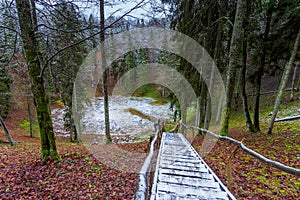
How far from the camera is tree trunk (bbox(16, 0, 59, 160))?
400cm

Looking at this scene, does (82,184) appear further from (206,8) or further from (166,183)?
(206,8)

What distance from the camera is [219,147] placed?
635 centimetres

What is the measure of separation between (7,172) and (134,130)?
584 inches

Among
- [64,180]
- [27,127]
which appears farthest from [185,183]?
[27,127]

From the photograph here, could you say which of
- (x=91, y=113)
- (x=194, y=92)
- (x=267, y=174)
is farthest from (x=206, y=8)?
(x=91, y=113)

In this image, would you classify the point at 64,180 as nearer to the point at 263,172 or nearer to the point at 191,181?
the point at 191,181

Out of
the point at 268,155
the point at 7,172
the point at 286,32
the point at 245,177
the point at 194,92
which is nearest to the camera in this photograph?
the point at 245,177

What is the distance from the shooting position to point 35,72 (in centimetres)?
438

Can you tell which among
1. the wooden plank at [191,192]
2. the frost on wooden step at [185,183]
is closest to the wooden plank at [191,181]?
the frost on wooden step at [185,183]

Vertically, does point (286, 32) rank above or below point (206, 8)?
below

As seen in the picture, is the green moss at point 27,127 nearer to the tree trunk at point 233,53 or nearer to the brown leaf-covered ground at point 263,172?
the tree trunk at point 233,53

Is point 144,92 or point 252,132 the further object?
point 144,92

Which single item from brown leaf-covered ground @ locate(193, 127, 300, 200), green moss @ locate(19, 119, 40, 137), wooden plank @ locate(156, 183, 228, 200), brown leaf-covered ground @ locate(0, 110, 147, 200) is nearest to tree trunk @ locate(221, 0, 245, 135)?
brown leaf-covered ground @ locate(193, 127, 300, 200)

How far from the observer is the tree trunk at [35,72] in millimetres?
4000
